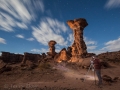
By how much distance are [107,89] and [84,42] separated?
75.9 feet

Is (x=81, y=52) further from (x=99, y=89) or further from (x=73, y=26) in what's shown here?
(x=99, y=89)

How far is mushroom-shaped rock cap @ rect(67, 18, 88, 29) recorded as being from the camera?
96.4ft

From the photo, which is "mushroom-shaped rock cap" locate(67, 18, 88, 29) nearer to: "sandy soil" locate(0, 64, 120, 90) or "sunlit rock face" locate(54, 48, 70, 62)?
"sunlit rock face" locate(54, 48, 70, 62)

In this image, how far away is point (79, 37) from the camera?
29.6 metres

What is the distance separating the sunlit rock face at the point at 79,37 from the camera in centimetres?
2913

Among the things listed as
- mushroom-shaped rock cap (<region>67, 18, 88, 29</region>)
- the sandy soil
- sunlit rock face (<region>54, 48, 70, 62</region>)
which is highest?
mushroom-shaped rock cap (<region>67, 18, 88, 29</region>)

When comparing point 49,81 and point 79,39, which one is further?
point 79,39

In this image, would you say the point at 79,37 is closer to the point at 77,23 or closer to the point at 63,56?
the point at 77,23

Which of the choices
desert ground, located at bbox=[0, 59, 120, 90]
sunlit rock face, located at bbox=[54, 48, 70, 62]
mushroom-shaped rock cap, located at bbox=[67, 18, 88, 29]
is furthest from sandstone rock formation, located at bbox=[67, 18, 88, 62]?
desert ground, located at bbox=[0, 59, 120, 90]

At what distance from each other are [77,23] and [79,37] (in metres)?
3.72

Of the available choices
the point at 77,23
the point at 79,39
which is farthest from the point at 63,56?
the point at 77,23

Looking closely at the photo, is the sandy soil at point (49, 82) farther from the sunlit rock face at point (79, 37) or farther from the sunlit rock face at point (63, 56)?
the sunlit rock face at point (63, 56)

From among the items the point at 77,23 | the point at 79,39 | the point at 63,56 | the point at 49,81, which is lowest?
the point at 49,81

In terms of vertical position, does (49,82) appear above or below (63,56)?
below
